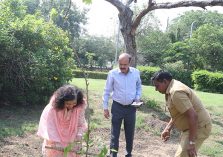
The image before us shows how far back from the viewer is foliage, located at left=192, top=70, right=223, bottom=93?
26.4m

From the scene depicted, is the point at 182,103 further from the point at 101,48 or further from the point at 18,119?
the point at 101,48

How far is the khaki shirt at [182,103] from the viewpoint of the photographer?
4.02 m

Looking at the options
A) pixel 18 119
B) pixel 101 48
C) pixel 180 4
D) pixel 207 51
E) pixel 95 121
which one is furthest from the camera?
pixel 101 48

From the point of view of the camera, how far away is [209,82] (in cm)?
2655

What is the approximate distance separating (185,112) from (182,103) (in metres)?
0.12

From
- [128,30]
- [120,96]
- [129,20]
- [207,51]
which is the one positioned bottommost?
[120,96]

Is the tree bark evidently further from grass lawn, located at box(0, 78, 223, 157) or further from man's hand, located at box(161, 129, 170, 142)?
man's hand, located at box(161, 129, 170, 142)

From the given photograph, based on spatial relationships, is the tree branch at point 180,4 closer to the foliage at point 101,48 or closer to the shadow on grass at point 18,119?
the shadow on grass at point 18,119

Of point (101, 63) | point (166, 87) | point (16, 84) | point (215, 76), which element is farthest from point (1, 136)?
point (101, 63)

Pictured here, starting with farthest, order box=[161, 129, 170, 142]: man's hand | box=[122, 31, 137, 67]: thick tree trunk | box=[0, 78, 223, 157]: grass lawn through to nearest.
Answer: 1. box=[122, 31, 137, 67]: thick tree trunk
2. box=[0, 78, 223, 157]: grass lawn
3. box=[161, 129, 170, 142]: man's hand

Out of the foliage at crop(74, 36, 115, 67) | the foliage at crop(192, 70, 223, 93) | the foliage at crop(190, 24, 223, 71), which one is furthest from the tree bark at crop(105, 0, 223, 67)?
the foliage at crop(74, 36, 115, 67)

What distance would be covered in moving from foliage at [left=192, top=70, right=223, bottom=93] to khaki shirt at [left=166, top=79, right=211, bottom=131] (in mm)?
22880

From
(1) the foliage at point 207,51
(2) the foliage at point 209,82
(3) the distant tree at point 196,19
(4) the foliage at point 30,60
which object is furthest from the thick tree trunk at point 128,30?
(3) the distant tree at point 196,19

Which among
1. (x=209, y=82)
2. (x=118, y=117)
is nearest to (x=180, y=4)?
(x=118, y=117)
